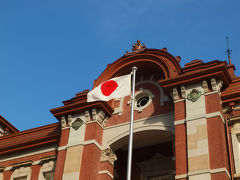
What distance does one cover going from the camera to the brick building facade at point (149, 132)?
1895 cm

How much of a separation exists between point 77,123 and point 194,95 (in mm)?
6906

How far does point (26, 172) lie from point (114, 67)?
319 inches

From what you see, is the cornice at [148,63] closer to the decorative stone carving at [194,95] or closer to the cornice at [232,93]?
the decorative stone carving at [194,95]

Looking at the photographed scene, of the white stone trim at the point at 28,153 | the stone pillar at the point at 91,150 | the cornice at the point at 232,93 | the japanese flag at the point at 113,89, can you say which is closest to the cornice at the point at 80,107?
the stone pillar at the point at 91,150

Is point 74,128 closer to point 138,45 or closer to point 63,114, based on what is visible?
point 63,114

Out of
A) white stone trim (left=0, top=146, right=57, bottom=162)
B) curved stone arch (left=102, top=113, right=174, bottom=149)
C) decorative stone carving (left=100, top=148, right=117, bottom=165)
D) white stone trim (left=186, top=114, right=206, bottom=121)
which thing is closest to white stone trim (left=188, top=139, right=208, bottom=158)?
white stone trim (left=186, top=114, right=206, bottom=121)

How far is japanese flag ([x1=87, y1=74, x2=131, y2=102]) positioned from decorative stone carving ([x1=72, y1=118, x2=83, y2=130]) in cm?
417

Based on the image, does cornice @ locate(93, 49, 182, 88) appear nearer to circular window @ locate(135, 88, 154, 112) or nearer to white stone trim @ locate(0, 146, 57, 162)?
circular window @ locate(135, 88, 154, 112)

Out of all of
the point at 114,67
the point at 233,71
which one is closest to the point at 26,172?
the point at 114,67

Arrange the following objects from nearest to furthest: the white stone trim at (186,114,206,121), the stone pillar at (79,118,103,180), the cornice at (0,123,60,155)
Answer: the white stone trim at (186,114,206,121) < the stone pillar at (79,118,103,180) < the cornice at (0,123,60,155)

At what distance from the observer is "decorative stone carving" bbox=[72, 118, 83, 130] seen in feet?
76.7

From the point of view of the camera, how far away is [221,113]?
65.4 ft

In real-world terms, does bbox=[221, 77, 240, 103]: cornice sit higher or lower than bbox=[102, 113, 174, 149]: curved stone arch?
higher

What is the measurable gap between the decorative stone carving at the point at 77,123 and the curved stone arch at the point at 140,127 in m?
1.44
